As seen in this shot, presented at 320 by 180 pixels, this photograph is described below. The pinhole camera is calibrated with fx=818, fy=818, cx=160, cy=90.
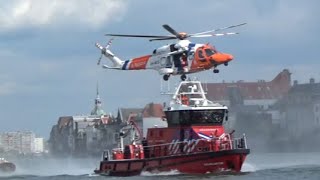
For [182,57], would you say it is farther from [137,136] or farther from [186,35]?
[137,136]

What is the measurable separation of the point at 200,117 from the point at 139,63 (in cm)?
1967

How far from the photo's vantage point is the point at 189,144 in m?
65.6

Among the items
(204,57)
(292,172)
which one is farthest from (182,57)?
(292,172)

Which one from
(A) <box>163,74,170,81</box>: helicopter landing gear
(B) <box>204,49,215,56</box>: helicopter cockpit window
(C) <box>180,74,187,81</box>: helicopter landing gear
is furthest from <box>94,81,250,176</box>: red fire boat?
(B) <box>204,49,215,56</box>: helicopter cockpit window

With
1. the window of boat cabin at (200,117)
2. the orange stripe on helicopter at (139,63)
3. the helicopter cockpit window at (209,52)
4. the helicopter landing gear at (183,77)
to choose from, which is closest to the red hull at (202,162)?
the window of boat cabin at (200,117)

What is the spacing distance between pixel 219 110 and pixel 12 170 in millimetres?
54885

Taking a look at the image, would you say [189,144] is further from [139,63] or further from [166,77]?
[139,63]

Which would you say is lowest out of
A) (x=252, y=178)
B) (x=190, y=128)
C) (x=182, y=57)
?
(x=252, y=178)

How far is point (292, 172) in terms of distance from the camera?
7156 cm

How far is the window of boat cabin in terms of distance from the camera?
6638 cm

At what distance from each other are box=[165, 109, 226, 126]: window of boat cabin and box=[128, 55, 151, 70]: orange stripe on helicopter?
54.0ft

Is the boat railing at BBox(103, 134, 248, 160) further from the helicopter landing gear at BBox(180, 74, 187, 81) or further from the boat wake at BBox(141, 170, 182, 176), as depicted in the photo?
the helicopter landing gear at BBox(180, 74, 187, 81)

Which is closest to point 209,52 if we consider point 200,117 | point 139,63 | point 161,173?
point 139,63

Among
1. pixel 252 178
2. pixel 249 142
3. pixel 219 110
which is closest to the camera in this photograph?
pixel 252 178
